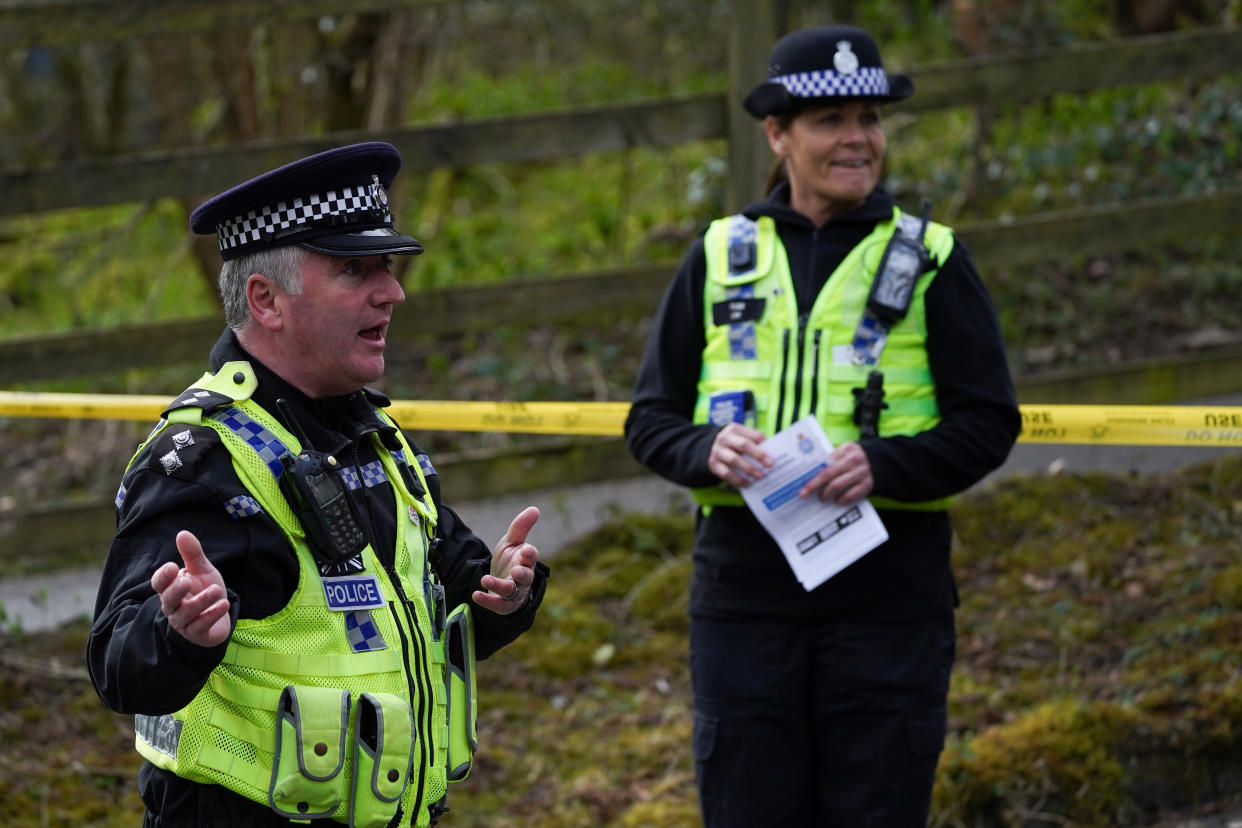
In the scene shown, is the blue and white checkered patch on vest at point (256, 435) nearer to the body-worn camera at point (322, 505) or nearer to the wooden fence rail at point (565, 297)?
the body-worn camera at point (322, 505)

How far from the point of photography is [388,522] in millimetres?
2459

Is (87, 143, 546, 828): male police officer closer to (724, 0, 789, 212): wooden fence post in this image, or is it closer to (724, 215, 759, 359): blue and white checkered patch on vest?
(724, 215, 759, 359): blue and white checkered patch on vest

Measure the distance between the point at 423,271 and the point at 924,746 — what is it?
6.11 meters

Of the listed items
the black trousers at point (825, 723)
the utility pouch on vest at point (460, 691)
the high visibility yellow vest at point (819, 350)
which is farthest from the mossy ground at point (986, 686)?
the utility pouch on vest at point (460, 691)

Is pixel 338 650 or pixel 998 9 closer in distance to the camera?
pixel 338 650

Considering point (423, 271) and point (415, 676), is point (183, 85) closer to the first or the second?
point (423, 271)

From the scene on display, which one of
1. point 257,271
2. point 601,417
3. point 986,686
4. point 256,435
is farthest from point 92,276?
point 256,435

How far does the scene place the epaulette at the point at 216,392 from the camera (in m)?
2.29

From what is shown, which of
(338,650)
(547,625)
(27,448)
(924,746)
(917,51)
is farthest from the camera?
(917,51)

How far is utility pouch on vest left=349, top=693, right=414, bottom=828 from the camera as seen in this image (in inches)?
89.4

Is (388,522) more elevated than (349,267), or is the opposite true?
(349,267)

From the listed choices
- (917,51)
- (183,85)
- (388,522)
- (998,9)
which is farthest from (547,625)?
(917,51)

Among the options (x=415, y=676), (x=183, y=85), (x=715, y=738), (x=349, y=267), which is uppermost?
(x=183, y=85)

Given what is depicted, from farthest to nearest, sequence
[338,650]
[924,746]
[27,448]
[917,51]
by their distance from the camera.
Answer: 1. [917,51]
2. [27,448]
3. [924,746]
4. [338,650]
